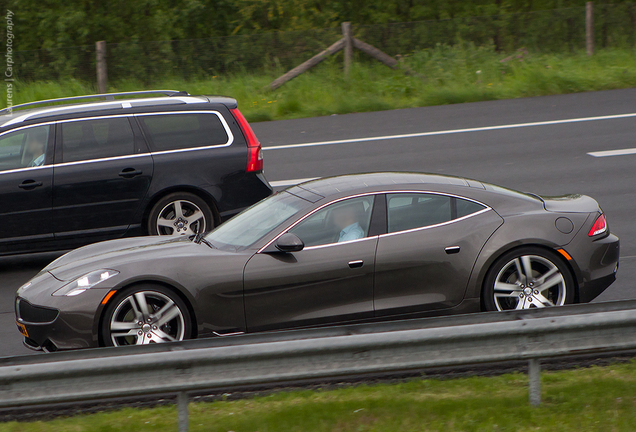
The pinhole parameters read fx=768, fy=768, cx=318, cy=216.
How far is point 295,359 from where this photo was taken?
4613mm

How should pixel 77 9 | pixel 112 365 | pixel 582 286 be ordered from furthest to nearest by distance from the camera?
pixel 77 9 → pixel 582 286 → pixel 112 365

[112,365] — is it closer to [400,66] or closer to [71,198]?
[71,198]

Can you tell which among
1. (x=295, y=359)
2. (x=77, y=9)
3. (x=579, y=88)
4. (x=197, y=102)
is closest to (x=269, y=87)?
(x=579, y=88)

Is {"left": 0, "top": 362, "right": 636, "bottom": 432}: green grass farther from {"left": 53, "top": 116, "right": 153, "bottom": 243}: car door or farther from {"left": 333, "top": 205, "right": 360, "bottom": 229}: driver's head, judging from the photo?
{"left": 53, "top": 116, "right": 153, "bottom": 243}: car door

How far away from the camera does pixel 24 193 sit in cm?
891

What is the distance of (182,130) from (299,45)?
1199 centimetres

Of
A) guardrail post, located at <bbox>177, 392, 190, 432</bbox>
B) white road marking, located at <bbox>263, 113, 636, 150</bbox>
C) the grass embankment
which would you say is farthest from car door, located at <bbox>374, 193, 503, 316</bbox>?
the grass embankment

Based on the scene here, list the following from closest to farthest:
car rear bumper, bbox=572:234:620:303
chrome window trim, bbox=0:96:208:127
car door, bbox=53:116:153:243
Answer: car rear bumper, bbox=572:234:620:303
car door, bbox=53:116:153:243
chrome window trim, bbox=0:96:208:127

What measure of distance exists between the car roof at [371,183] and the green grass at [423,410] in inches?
69.0

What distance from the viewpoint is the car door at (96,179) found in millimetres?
9031

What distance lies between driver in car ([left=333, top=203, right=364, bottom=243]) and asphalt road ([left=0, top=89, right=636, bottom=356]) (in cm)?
345

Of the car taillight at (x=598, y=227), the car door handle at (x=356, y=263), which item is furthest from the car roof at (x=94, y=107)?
the car taillight at (x=598, y=227)

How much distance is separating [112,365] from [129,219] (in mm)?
4958

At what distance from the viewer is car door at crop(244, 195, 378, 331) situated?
236 inches
